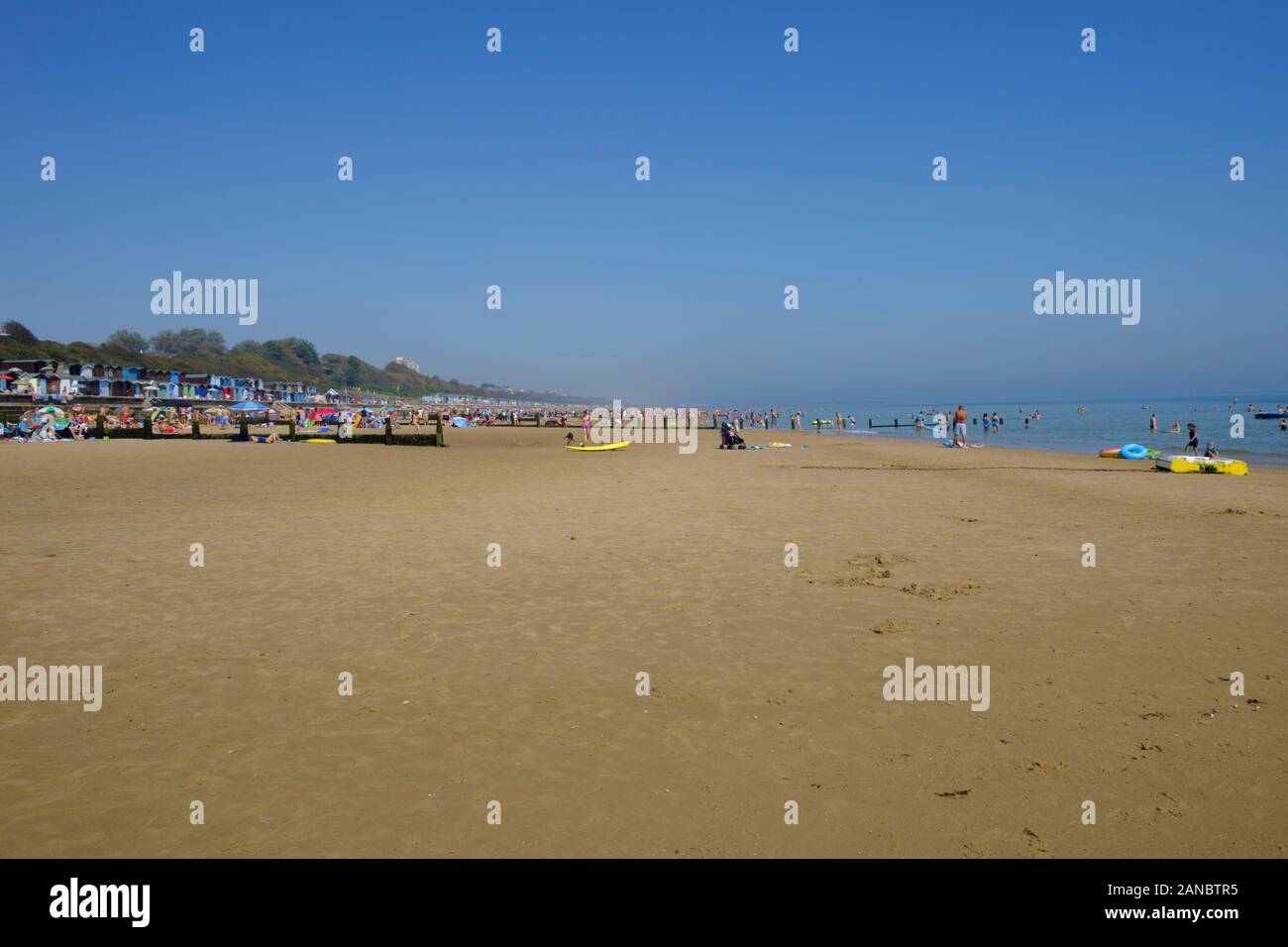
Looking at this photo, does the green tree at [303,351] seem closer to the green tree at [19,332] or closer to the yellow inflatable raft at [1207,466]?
the green tree at [19,332]

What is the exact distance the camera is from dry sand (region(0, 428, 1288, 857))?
4.12 metres

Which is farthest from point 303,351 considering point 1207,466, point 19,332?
point 1207,466

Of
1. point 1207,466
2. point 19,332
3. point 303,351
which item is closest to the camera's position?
point 1207,466

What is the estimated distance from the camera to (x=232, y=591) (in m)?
9.09

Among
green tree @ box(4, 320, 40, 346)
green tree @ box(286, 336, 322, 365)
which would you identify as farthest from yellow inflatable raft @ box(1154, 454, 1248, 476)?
green tree @ box(286, 336, 322, 365)

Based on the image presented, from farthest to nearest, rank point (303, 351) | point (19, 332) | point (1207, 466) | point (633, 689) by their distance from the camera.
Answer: point (303, 351) < point (19, 332) < point (1207, 466) < point (633, 689)

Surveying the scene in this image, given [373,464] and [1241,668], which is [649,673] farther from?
[373,464]

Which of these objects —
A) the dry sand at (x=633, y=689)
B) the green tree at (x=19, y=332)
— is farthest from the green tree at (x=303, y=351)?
the dry sand at (x=633, y=689)

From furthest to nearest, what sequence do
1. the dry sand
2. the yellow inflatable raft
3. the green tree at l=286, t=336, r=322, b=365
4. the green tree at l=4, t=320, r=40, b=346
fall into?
the green tree at l=286, t=336, r=322, b=365
the green tree at l=4, t=320, r=40, b=346
the yellow inflatable raft
the dry sand

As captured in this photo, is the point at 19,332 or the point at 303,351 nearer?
the point at 19,332

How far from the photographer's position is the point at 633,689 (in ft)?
20.0

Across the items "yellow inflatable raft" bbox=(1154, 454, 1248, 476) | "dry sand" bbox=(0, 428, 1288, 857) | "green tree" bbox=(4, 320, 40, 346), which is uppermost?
"green tree" bbox=(4, 320, 40, 346)

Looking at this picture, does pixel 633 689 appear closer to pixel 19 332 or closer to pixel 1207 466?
pixel 1207 466

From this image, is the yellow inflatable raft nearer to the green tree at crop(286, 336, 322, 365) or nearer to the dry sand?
the dry sand
